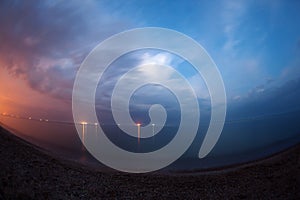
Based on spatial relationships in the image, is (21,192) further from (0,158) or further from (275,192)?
(275,192)

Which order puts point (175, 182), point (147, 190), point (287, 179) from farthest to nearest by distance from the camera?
point (175, 182) → point (287, 179) → point (147, 190)

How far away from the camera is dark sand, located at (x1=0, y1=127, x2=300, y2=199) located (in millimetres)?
14779

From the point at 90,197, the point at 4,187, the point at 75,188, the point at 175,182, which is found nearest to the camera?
the point at 4,187

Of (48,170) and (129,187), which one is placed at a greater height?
(48,170)

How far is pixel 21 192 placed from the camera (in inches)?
502

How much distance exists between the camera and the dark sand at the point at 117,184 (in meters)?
14.8

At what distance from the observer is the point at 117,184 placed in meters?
20.3

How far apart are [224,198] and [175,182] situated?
17.8 feet

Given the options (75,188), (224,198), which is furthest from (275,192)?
(75,188)

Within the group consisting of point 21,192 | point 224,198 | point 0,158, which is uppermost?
point 0,158

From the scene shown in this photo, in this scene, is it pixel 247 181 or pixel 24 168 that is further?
pixel 247 181

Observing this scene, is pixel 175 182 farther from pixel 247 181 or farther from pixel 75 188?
pixel 75 188

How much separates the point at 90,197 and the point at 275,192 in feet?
44.3

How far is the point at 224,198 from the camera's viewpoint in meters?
18.0
